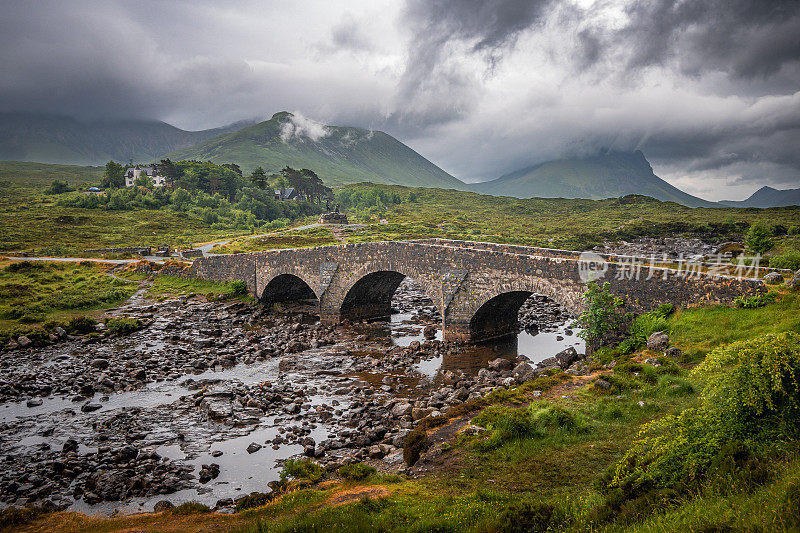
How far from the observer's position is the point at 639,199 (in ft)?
381

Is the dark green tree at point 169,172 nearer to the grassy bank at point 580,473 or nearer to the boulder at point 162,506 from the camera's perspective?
the boulder at point 162,506

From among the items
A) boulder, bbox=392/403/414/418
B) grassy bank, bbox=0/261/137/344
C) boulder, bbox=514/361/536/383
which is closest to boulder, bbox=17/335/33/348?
grassy bank, bbox=0/261/137/344

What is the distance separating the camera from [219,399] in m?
18.4

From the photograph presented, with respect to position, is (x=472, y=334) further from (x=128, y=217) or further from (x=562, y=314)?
(x=128, y=217)

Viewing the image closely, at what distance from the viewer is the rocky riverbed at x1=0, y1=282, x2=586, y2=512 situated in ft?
41.3

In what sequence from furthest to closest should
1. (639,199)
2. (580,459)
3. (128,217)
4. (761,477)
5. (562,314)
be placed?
(639,199) → (128,217) → (562,314) → (580,459) → (761,477)

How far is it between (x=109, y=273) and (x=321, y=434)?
43.5m

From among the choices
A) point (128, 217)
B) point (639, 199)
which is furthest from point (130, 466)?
point (639, 199)

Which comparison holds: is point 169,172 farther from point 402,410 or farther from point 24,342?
point 402,410

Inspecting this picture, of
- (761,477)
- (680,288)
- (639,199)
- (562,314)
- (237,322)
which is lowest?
(237,322)

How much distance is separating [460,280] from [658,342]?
10.8 meters

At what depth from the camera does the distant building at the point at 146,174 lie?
111250 mm

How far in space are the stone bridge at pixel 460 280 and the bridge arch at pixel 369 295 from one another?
78 millimetres

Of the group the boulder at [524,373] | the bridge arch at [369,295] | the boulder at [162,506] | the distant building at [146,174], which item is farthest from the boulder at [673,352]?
the distant building at [146,174]
